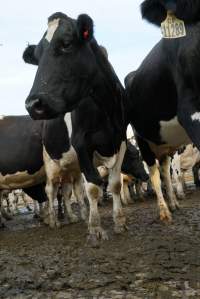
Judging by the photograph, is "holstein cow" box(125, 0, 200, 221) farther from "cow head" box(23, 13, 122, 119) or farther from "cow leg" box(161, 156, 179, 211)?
"cow head" box(23, 13, 122, 119)

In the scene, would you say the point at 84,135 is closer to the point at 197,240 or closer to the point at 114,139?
the point at 114,139

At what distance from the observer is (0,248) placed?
814cm

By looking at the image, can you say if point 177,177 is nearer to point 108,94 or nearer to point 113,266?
point 108,94

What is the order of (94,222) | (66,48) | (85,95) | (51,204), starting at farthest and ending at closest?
(51,204) → (94,222) → (85,95) → (66,48)

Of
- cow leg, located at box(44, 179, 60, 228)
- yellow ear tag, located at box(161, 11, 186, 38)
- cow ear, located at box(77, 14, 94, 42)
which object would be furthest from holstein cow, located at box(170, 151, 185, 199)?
yellow ear tag, located at box(161, 11, 186, 38)

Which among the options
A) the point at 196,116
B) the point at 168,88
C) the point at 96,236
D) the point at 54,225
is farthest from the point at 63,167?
the point at 196,116

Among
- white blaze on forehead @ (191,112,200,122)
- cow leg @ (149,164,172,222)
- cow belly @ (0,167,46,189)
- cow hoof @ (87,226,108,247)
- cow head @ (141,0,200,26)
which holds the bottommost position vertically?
cow hoof @ (87,226,108,247)

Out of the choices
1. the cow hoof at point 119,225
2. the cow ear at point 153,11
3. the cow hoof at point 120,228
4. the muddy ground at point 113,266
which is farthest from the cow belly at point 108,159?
the cow ear at point 153,11

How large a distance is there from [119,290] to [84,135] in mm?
3009

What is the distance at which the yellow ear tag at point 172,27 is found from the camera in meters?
5.18

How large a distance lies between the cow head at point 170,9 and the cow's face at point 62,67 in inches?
46.4

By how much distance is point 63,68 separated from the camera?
648 centimetres

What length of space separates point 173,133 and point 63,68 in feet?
6.48

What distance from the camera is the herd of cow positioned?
527cm
